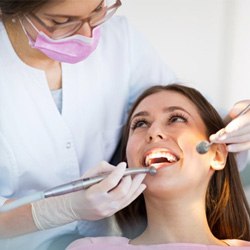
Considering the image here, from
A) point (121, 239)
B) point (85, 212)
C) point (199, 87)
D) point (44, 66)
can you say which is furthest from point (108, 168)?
point (199, 87)

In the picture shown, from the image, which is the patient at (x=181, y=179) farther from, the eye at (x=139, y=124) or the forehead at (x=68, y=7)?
the forehead at (x=68, y=7)

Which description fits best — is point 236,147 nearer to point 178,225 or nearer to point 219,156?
point 219,156

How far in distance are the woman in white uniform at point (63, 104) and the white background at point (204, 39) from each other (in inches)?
5.8

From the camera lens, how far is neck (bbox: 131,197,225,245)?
1662mm

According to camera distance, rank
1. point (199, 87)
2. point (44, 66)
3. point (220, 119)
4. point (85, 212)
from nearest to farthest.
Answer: point (85, 212), point (44, 66), point (220, 119), point (199, 87)

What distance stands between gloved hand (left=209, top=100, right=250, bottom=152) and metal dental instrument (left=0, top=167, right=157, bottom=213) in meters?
0.23

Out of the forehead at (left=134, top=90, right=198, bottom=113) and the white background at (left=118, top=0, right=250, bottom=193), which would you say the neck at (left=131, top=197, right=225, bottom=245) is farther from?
the white background at (left=118, top=0, right=250, bottom=193)

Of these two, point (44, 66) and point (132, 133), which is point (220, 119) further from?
point (44, 66)

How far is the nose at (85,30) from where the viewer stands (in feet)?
5.04

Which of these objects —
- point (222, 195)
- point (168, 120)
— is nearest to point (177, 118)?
point (168, 120)

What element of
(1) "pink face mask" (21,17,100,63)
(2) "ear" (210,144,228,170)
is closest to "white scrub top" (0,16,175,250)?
(1) "pink face mask" (21,17,100,63)

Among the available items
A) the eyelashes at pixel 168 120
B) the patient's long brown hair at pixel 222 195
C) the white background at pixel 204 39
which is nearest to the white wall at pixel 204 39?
the white background at pixel 204 39

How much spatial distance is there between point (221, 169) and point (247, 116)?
214 millimetres

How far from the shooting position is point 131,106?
1.88m
